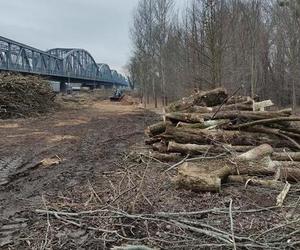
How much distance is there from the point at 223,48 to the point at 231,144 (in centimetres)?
1375

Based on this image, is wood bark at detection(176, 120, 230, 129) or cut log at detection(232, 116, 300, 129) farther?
wood bark at detection(176, 120, 230, 129)

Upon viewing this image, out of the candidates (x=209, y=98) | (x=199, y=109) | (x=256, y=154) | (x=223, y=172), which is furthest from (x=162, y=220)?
(x=209, y=98)

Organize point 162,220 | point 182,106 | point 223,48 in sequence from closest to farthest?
point 162,220 < point 182,106 < point 223,48

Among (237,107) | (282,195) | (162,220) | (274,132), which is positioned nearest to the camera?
(162,220)

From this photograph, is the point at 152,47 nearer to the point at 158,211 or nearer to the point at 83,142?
the point at 83,142

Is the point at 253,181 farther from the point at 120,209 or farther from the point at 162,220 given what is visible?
the point at 120,209

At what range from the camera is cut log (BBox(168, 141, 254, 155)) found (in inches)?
297

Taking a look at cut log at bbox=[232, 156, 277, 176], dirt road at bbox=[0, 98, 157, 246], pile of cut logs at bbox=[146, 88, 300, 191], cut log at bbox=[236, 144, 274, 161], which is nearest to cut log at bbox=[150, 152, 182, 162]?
pile of cut logs at bbox=[146, 88, 300, 191]

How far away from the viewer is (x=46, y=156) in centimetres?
1038

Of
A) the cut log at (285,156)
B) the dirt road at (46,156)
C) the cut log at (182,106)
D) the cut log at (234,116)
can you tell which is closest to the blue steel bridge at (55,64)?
the dirt road at (46,156)

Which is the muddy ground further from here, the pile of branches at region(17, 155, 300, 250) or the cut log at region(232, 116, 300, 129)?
the cut log at region(232, 116, 300, 129)

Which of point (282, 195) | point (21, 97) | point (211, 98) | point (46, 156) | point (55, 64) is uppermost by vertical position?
point (55, 64)

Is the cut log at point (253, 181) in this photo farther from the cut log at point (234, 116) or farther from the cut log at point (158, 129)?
the cut log at point (158, 129)

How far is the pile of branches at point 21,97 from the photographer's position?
72.1 ft
